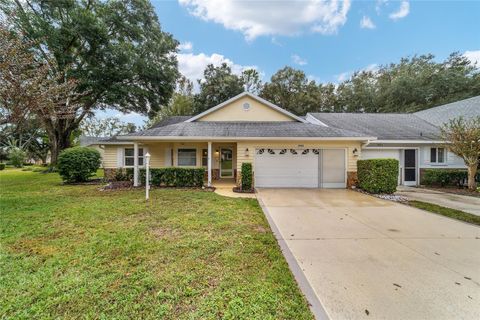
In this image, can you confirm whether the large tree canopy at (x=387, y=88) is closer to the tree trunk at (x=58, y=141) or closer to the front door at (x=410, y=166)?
the front door at (x=410, y=166)

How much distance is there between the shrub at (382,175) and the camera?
8.60 metres

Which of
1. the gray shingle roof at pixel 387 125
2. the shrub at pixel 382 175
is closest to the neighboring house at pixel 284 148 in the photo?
the shrub at pixel 382 175

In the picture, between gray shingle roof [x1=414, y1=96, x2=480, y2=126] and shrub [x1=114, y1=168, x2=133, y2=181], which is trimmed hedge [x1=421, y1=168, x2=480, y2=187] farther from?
shrub [x1=114, y1=168, x2=133, y2=181]

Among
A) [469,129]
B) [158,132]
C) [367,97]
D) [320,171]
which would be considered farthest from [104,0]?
[367,97]

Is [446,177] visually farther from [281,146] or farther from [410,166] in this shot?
[281,146]

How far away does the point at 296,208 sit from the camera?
263 inches

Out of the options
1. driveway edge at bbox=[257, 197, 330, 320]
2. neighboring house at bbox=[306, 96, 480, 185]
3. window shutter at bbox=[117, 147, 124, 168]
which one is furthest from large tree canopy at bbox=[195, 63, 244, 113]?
driveway edge at bbox=[257, 197, 330, 320]

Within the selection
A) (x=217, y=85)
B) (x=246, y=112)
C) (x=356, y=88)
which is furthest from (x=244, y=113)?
(x=356, y=88)

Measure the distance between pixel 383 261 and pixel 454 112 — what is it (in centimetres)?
1678

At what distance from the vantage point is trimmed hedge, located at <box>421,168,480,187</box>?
426 inches

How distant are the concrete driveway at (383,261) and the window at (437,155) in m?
8.24

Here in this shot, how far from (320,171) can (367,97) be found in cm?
2198

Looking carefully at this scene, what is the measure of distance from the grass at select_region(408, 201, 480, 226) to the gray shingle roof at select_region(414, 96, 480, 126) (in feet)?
31.5

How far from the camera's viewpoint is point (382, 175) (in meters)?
8.70
